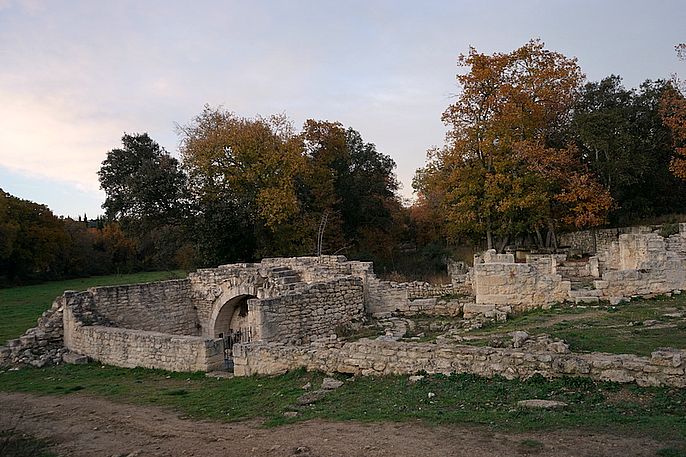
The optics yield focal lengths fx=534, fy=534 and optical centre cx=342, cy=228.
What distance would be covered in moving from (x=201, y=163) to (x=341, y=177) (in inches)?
337

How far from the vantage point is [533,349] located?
8719 mm

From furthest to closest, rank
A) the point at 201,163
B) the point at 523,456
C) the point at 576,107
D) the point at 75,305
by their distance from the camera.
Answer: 1. the point at 576,107
2. the point at 201,163
3. the point at 75,305
4. the point at 523,456

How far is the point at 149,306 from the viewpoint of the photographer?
1755cm

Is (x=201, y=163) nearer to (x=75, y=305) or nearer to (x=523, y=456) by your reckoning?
(x=75, y=305)

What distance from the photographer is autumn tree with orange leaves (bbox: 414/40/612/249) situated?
2450cm

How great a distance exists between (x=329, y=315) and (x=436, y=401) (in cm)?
804

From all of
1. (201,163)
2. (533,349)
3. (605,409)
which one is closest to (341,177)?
(201,163)

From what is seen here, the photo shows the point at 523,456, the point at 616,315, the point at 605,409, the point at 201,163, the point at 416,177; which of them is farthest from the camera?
the point at 416,177

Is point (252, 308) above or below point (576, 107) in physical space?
below

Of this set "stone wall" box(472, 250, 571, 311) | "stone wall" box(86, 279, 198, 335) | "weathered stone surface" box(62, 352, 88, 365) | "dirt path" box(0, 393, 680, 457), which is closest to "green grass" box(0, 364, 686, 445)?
"dirt path" box(0, 393, 680, 457)

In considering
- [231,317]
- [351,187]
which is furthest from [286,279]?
[351,187]

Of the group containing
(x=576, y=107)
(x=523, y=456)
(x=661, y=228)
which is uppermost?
(x=576, y=107)

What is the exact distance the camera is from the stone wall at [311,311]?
13.1 meters

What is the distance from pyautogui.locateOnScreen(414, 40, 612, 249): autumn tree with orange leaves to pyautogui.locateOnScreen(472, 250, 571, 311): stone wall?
10036mm
